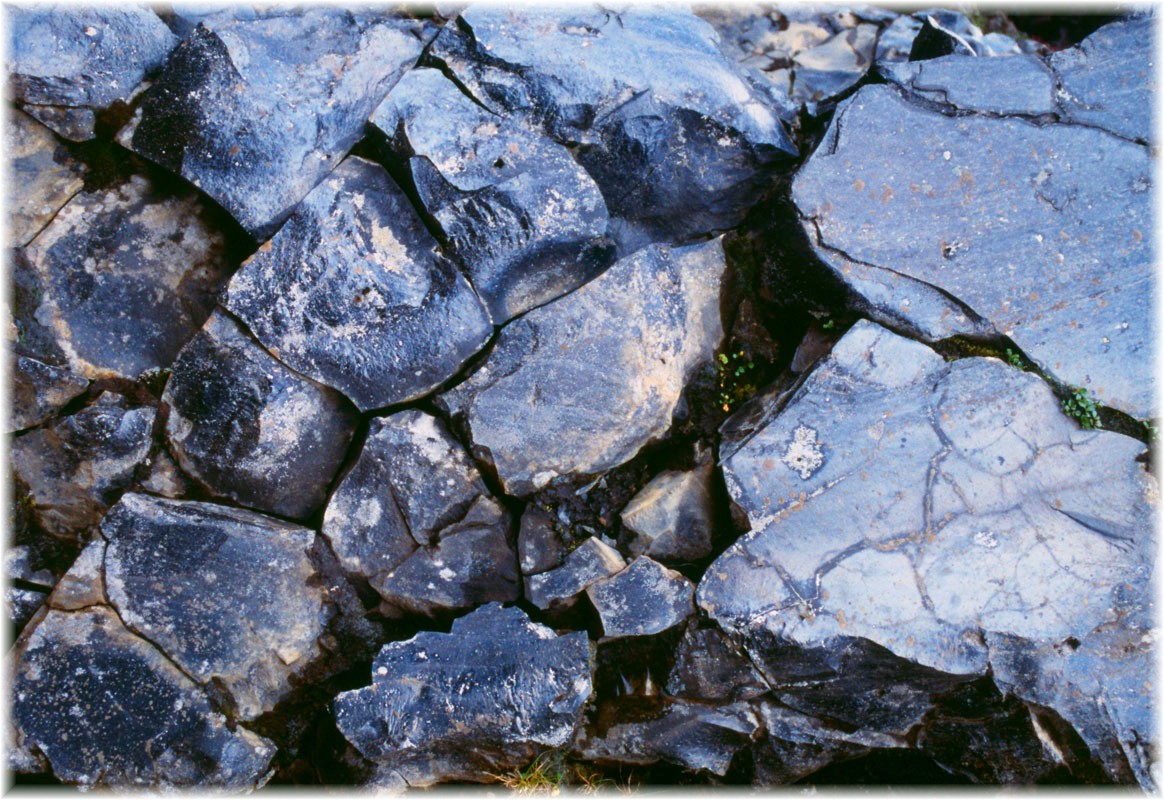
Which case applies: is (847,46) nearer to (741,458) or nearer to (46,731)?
(741,458)

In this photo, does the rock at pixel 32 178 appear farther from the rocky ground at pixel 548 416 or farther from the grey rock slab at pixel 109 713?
the grey rock slab at pixel 109 713

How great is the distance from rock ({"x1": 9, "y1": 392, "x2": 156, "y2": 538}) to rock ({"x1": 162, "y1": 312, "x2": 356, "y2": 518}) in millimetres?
111

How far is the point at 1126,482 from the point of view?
254 cm

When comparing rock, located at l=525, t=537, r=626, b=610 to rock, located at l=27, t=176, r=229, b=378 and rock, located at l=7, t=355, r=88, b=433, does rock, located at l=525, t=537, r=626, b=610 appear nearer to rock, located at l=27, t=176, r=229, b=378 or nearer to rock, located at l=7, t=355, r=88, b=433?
rock, located at l=27, t=176, r=229, b=378

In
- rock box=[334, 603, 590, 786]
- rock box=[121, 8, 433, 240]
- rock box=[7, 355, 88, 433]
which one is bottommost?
rock box=[334, 603, 590, 786]

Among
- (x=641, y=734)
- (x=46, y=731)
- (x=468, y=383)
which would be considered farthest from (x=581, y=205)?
(x=46, y=731)

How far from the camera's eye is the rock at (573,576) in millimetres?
2584

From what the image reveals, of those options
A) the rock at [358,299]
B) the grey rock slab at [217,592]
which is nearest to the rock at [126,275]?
the rock at [358,299]

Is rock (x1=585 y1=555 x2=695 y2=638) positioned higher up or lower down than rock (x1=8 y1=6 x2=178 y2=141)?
lower down

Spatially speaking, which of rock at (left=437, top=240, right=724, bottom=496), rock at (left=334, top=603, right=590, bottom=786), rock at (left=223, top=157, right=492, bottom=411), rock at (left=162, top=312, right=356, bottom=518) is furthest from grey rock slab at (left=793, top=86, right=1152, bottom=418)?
rock at (left=162, top=312, right=356, bottom=518)

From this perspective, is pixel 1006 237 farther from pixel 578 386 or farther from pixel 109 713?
pixel 109 713

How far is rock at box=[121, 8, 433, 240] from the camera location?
2.61 m

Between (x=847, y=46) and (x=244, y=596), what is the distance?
3.07 m

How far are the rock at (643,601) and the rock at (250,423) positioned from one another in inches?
37.2
